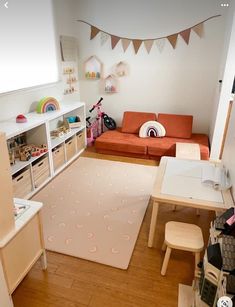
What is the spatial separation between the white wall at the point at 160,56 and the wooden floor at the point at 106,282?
280 centimetres

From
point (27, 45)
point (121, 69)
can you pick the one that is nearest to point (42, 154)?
point (27, 45)

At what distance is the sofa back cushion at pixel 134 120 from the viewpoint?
13.4 ft

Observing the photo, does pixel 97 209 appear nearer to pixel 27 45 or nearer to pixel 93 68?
pixel 27 45

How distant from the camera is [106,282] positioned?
1715mm

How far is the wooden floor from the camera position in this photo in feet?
5.19

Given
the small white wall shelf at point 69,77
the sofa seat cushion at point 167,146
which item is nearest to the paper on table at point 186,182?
the sofa seat cushion at point 167,146

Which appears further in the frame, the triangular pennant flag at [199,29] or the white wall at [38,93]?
the triangular pennant flag at [199,29]

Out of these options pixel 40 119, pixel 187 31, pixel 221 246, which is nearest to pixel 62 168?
pixel 40 119

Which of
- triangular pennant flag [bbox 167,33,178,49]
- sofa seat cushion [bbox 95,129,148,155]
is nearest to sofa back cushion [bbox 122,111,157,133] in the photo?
sofa seat cushion [bbox 95,129,148,155]

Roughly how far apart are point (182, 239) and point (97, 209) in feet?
3.56

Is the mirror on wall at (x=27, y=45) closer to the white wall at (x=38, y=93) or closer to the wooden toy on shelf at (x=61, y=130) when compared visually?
the white wall at (x=38, y=93)

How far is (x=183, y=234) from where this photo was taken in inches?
67.6

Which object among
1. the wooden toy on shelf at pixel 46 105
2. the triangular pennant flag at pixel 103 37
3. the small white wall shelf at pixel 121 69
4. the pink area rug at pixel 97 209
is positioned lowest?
the pink area rug at pixel 97 209

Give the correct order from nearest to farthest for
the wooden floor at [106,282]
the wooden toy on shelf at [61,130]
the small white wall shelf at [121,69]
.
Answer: the wooden floor at [106,282]
the wooden toy on shelf at [61,130]
the small white wall shelf at [121,69]
